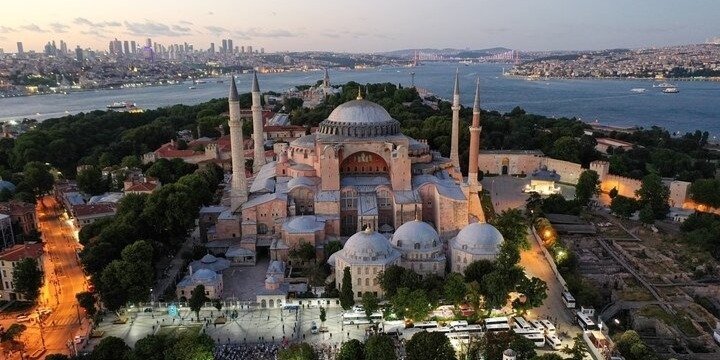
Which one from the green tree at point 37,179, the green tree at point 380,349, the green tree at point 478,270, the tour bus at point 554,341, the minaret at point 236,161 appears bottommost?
the tour bus at point 554,341

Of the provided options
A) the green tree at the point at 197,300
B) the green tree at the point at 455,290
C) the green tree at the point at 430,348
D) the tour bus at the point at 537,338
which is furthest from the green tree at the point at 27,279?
the tour bus at the point at 537,338

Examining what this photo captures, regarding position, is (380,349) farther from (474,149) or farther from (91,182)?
(91,182)

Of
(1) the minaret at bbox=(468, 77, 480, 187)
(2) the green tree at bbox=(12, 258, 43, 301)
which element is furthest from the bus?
(2) the green tree at bbox=(12, 258, 43, 301)

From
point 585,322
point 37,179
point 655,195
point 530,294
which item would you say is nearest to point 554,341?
point 585,322

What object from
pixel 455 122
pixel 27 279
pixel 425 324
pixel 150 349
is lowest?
pixel 425 324

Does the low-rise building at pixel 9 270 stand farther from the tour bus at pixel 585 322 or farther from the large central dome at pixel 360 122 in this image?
the tour bus at pixel 585 322

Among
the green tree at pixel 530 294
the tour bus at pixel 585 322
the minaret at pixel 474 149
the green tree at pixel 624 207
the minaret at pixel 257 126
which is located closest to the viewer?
the tour bus at pixel 585 322
